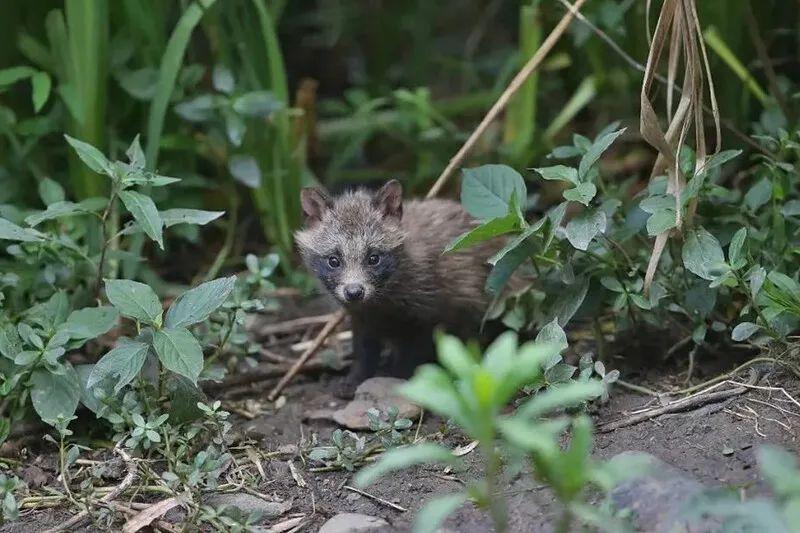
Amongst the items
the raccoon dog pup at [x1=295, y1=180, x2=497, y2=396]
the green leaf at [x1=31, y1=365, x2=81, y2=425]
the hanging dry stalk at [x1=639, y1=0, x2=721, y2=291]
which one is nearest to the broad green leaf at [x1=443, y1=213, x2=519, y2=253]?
the hanging dry stalk at [x1=639, y1=0, x2=721, y2=291]

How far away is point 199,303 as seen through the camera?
13.0 feet

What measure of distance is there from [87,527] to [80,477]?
17.8 inches

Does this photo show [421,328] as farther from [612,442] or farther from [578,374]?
[612,442]

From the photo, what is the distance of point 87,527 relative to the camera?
3699 mm

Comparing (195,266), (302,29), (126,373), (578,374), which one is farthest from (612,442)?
(302,29)

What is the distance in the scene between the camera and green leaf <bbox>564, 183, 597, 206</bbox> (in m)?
3.93

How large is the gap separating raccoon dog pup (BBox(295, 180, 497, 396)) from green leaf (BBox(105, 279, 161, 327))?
119 centimetres

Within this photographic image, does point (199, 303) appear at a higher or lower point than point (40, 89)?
lower

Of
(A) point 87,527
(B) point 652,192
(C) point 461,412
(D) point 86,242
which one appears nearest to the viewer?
(C) point 461,412

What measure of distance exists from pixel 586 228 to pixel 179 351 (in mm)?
1613

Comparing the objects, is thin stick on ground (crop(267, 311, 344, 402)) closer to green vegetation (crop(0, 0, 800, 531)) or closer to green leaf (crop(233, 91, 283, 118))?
green vegetation (crop(0, 0, 800, 531))

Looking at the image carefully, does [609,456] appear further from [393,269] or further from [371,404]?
[393,269]

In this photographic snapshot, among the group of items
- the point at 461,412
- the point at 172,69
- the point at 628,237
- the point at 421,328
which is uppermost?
the point at 172,69

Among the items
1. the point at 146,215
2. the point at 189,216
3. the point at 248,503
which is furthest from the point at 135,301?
the point at 248,503
